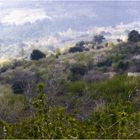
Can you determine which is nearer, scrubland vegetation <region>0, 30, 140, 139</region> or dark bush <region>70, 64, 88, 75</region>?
scrubland vegetation <region>0, 30, 140, 139</region>

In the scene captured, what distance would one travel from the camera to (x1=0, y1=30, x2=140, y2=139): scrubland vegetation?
8990 mm

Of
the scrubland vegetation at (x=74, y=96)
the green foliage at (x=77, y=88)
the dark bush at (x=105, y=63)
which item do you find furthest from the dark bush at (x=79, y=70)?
the green foliage at (x=77, y=88)

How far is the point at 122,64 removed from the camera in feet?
145

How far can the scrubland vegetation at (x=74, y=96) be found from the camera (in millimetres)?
8990

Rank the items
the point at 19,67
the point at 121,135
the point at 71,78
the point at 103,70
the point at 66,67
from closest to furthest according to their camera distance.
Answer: the point at 121,135
the point at 71,78
the point at 103,70
the point at 66,67
the point at 19,67

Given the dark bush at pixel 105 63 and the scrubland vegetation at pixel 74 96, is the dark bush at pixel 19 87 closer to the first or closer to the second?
the scrubland vegetation at pixel 74 96

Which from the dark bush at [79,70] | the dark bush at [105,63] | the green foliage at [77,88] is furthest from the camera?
the dark bush at [105,63]

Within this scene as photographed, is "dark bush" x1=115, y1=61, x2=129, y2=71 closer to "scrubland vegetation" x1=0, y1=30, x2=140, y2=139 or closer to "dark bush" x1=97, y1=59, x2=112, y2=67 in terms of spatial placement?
"scrubland vegetation" x1=0, y1=30, x2=140, y2=139

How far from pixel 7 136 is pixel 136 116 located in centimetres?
258

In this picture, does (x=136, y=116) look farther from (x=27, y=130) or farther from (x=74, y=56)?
(x=74, y=56)

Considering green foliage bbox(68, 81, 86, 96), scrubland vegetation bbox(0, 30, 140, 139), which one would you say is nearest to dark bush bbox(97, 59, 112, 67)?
scrubland vegetation bbox(0, 30, 140, 139)

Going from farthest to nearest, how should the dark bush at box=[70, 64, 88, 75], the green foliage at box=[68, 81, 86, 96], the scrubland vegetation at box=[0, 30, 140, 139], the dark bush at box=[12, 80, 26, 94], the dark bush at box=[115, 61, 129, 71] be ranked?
the dark bush at box=[70, 64, 88, 75]
the dark bush at box=[115, 61, 129, 71]
the dark bush at box=[12, 80, 26, 94]
the green foliage at box=[68, 81, 86, 96]
the scrubland vegetation at box=[0, 30, 140, 139]

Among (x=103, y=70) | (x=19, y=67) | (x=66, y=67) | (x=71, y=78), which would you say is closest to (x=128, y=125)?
(x=71, y=78)

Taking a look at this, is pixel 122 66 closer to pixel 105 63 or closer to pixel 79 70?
pixel 79 70
